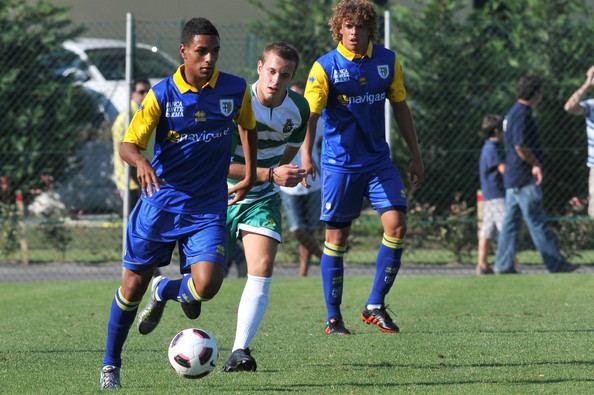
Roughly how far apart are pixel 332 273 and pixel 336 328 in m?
0.43

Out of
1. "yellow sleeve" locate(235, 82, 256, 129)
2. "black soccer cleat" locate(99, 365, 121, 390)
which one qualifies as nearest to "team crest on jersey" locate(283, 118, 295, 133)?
"yellow sleeve" locate(235, 82, 256, 129)

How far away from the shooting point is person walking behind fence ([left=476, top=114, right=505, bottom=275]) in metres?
13.7

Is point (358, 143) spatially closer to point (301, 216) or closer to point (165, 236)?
point (165, 236)

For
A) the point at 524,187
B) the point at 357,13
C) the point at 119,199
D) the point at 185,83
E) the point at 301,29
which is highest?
the point at 357,13

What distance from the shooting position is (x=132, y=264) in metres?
6.27

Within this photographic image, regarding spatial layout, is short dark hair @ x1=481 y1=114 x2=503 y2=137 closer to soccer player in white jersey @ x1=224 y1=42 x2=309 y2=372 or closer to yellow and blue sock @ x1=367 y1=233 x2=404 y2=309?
yellow and blue sock @ x1=367 y1=233 x2=404 y2=309

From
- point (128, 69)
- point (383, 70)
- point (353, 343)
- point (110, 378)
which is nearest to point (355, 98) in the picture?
point (383, 70)

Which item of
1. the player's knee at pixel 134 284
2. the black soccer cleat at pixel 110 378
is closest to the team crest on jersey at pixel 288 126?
the player's knee at pixel 134 284

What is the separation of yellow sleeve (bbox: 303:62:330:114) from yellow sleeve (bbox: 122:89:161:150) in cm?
218

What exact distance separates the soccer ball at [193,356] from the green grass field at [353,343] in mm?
88

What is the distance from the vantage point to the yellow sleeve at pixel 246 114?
6.43 meters

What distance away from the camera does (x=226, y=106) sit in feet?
20.7

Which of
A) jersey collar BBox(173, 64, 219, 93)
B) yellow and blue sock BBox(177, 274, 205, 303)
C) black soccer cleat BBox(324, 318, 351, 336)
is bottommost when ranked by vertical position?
black soccer cleat BBox(324, 318, 351, 336)

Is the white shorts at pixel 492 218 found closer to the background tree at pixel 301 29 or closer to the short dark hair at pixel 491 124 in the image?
the short dark hair at pixel 491 124
